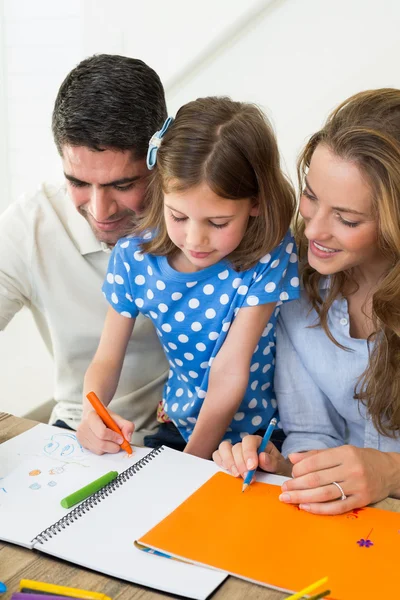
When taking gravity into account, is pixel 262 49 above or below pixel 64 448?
above

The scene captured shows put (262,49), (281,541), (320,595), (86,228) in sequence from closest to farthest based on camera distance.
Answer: (320,595)
(281,541)
(86,228)
(262,49)

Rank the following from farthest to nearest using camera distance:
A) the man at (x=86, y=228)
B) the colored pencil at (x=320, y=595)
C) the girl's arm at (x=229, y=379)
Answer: the man at (x=86, y=228) → the girl's arm at (x=229, y=379) → the colored pencil at (x=320, y=595)

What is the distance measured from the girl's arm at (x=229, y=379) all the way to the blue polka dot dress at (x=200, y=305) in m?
0.03

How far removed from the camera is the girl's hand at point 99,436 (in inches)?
44.2

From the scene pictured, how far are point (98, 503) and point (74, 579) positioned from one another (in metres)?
0.15

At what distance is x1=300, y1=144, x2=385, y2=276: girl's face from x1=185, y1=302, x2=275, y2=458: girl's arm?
16cm

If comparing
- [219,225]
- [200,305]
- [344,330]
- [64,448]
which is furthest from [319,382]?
[64,448]

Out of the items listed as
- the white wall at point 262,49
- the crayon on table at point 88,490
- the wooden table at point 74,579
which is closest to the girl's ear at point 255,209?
the crayon on table at point 88,490

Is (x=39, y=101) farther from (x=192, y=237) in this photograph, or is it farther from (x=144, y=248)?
(x=192, y=237)

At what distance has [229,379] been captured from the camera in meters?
1.33

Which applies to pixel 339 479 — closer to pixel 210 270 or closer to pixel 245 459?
pixel 245 459

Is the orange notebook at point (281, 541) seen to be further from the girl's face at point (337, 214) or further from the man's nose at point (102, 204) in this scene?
the man's nose at point (102, 204)

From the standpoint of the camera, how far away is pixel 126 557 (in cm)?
87

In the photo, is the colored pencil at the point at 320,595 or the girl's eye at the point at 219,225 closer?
the colored pencil at the point at 320,595
